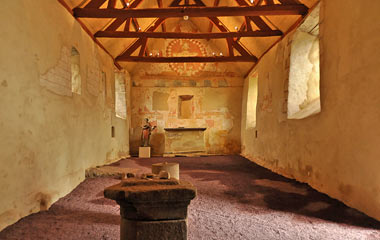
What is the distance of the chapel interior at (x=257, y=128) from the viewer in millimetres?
2912

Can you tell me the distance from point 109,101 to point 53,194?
13.9 ft

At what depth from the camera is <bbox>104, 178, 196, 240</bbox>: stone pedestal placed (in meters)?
1.76

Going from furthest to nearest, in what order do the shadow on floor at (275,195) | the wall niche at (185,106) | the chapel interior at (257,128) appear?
the wall niche at (185,106) → the shadow on floor at (275,195) → the chapel interior at (257,128)

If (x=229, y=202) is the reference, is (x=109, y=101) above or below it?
above

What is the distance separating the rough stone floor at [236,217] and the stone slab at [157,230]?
84 centimetres

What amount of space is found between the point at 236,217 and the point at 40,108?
290 cm

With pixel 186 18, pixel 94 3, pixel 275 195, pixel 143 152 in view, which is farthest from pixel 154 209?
pixel 143 152

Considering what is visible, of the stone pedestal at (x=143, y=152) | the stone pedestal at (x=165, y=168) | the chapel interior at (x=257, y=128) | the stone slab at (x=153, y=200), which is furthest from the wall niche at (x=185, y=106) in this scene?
the stone slab at (x=153, y=200)

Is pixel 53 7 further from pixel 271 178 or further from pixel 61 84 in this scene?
pixel 271 178

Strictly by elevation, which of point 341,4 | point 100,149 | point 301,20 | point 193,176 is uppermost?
point 301,20

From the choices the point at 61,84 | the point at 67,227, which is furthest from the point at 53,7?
the point at 67,227

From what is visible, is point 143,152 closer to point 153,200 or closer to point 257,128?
point 257,128

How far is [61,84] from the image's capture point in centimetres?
432

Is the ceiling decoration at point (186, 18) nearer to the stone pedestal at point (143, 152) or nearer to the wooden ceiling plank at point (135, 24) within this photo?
the wooden ceiling plank at point (135, 24)
